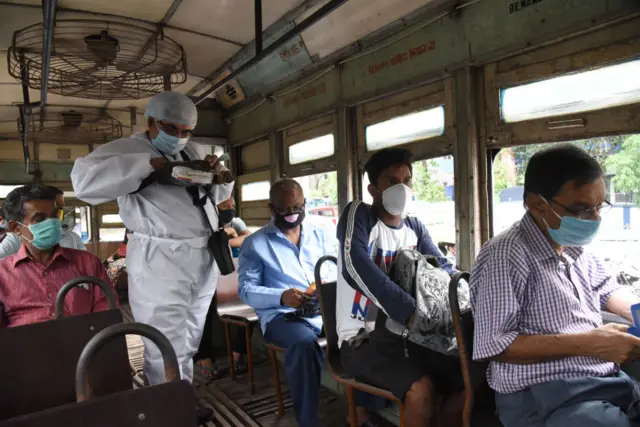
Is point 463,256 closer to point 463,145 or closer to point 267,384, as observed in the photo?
point 463,145

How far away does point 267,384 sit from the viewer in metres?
3.54

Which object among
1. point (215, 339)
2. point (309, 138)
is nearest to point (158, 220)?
point (215, 339)

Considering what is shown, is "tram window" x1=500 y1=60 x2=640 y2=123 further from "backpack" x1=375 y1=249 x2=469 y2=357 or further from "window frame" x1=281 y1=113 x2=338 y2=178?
"window frame" x1=281 y1=113 x2=338 y2=178

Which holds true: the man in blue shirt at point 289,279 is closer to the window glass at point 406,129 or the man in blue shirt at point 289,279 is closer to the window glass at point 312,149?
the window glass at point 406,129

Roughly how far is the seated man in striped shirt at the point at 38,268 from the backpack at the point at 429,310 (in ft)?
4.27

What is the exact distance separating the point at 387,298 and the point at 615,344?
33.4 inches

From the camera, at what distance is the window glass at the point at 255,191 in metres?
5.73

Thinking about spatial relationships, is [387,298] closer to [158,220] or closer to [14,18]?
[158,220]

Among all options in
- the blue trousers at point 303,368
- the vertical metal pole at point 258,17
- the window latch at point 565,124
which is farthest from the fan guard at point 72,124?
the window latch at point 565,124

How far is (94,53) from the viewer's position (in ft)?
12.0

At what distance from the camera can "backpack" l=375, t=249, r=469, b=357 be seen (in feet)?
6.29

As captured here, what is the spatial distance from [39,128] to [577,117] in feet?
21.4

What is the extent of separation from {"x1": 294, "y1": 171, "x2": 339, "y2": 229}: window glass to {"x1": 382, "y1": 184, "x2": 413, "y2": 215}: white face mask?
194cm

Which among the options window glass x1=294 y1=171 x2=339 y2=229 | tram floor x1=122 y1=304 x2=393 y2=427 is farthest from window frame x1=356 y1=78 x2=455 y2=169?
tram floor x1=122 y1=304 x2=393 y2=427
